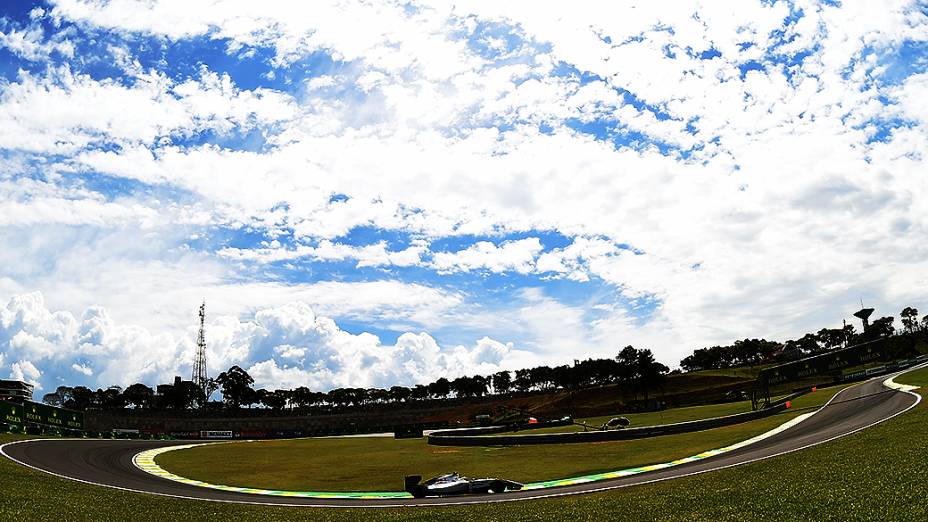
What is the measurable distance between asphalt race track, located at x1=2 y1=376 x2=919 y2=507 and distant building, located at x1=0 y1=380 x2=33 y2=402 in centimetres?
9821

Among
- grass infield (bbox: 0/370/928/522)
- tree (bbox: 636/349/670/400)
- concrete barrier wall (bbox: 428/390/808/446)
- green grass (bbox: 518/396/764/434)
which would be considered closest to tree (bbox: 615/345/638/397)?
tree (bbox: 636/349/670/400)

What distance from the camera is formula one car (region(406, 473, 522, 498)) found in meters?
34.5

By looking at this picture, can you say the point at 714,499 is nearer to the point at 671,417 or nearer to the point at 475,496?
the point at 475,496

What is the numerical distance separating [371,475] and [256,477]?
9.66m

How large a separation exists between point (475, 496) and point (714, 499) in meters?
16.1

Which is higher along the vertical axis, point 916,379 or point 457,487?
point 457,487

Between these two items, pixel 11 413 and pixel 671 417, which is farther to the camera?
pixel 11 413

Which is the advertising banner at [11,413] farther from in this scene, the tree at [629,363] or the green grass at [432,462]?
the tree at [629,363]

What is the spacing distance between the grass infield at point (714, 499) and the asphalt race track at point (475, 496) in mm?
3178

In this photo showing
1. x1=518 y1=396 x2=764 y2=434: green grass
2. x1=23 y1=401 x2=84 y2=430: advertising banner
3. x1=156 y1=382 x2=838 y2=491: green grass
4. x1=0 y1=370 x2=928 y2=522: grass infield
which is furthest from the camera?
x1=23 y1=401 x2=84 y2=430: advertising banner

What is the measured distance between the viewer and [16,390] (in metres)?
142

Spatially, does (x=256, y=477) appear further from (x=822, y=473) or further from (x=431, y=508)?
(x=822, y=473)

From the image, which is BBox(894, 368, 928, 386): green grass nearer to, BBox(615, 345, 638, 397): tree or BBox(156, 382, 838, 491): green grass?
BBox(156, 382, 838, 491): green grass

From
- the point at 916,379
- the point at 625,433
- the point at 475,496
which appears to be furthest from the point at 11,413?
the point at 916,379
